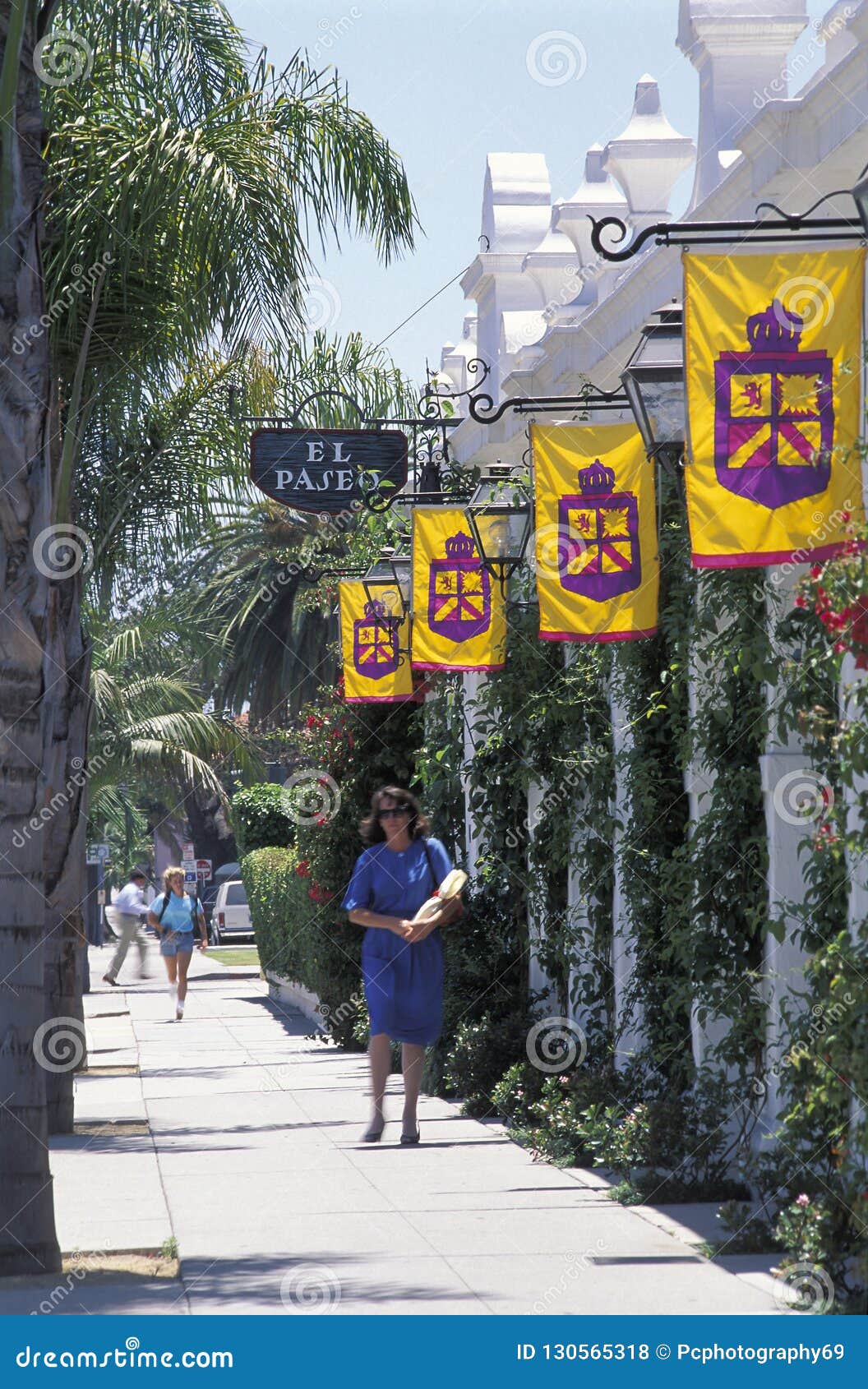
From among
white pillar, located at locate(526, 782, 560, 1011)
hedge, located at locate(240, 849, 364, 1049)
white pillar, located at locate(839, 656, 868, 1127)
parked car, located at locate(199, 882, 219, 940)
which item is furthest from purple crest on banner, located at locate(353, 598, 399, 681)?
parked car, located at locate(199, 882, 219, 940)

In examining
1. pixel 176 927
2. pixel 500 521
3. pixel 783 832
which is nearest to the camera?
pixel 783 832

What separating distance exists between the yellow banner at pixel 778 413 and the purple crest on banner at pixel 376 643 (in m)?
8.12

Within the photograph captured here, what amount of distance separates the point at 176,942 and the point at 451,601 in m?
11.9

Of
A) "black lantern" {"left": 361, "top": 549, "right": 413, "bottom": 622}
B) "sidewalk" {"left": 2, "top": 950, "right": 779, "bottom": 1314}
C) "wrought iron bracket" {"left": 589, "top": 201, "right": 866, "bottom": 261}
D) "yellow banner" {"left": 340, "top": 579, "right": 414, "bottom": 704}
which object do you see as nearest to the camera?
"sidewalk" {"left": 2, "top": 950, "right": 779, "bottom": 1314}

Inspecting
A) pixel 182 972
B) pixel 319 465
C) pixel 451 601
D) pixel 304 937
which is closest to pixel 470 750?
pixel 451 601

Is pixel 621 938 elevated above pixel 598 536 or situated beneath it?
situated beneath

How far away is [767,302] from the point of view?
6.34m

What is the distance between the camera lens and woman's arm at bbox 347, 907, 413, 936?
30.7ft

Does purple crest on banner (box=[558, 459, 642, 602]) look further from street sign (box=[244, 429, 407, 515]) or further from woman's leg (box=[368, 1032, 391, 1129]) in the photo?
street sign (box=[244, 429, 407, 515])

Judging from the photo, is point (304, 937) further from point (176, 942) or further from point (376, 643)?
point (376, 643)

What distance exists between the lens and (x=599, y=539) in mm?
8773

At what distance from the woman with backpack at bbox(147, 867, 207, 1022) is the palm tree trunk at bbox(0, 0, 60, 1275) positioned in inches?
617

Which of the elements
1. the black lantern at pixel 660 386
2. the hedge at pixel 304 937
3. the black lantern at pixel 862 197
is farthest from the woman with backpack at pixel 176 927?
the black lantern at pixel 862 197

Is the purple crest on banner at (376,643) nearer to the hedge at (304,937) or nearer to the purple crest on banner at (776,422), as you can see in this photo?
the hedge at (304,937)
